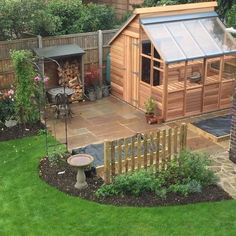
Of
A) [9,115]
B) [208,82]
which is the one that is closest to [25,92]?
[9,115]

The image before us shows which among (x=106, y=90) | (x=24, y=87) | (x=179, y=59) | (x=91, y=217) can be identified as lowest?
(x=91, y=217)

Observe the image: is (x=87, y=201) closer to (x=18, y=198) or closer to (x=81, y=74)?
(x=18, y=198)

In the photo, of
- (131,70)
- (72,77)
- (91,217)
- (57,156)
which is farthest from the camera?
(72,77)

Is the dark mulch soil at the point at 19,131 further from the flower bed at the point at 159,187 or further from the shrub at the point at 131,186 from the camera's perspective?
the shrub at the point at 131,186

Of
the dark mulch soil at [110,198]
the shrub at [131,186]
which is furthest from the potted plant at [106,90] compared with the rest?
the shrub at [131,186]

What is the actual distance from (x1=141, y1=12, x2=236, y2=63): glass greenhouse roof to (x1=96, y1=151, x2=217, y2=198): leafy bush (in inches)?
163

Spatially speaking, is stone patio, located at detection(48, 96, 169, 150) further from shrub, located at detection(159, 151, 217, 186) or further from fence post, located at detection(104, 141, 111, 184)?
shrub, located at detection(159, 151, 217, 186)

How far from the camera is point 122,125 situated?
1456cm

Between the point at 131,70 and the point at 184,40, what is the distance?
2.17 metres

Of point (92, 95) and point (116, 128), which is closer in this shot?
point (116, 128)

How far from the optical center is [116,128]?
14.3m

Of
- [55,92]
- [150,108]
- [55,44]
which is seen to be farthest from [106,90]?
[150,108]

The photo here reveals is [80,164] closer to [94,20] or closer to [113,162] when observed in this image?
[113,162]

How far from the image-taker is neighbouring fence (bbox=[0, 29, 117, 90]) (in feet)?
51.0
